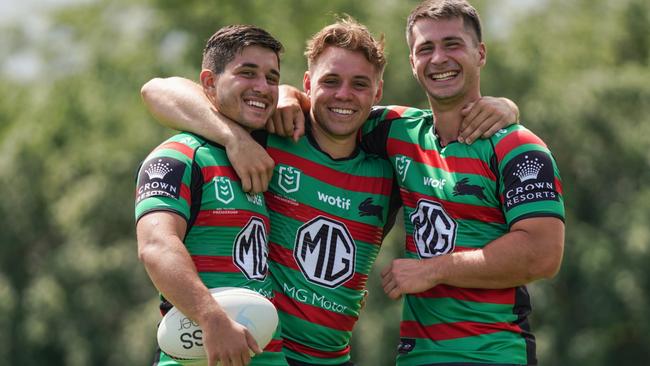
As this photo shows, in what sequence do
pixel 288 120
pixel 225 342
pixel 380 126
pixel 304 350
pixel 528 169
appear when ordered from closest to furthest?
pixel 225 342 → pixel 528 169 → pixel 304 350 → pixel 288 120 → pixel 380 126

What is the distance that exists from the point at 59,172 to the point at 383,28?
831 centimetres

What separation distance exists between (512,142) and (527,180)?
243 mm

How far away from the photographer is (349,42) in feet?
19.5

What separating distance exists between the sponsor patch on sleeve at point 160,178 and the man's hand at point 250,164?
11.6 inches

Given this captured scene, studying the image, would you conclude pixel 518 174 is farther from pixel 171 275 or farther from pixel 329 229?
pixel 171 275

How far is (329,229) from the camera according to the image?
587 cm

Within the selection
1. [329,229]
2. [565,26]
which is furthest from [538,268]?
[565,26]

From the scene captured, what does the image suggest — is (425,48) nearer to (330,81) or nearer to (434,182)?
(330,81)

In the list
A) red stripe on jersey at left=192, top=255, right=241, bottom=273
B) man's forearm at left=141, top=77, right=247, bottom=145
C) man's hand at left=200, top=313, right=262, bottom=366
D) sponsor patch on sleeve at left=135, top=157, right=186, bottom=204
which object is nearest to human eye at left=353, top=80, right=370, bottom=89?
man's forearm at left=141, top=77, right=247, bottom=145

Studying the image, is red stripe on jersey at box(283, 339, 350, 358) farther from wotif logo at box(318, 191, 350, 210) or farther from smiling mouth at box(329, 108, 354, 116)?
smiling mouth at box(329, 108, 354, 116)

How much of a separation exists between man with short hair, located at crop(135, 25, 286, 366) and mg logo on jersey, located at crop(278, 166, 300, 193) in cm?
28

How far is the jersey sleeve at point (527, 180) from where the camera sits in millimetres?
5445

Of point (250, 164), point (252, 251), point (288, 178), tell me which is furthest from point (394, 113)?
point (252, 251)

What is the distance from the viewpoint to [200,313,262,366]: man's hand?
4.80 m
